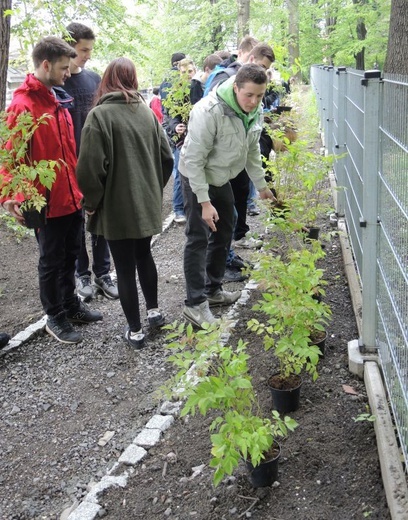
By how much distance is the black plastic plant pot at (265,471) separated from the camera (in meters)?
2.42

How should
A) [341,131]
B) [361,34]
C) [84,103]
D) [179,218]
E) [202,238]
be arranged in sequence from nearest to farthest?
[202,238] → [84,103] → [341,131] → [179,218] → [361,34]

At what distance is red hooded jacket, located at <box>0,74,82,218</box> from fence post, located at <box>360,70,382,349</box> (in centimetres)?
201

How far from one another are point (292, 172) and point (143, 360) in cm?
230

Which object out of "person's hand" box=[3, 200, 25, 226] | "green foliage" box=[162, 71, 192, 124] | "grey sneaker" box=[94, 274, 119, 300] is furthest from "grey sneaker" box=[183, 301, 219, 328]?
"green foliage" box=[162, 71, 192, 124]

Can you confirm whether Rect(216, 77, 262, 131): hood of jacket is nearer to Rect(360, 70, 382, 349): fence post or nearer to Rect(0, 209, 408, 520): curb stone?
Rect(360, 70, 382, 349): fence post

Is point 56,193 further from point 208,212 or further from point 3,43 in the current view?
point 3,43

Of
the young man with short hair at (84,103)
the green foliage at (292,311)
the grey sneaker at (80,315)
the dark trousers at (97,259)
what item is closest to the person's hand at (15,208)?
the young man with short hair at (84,103)

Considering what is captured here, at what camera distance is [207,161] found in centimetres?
408

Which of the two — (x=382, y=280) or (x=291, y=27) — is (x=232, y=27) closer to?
(x=291, y=27)

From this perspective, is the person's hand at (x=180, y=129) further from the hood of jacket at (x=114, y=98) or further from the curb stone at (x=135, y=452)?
the curb stone at (x=135, y=452)

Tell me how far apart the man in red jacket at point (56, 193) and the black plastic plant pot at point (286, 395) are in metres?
1.96

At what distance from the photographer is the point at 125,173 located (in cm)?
393

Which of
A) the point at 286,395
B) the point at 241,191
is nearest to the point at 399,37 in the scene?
the point at 241,191

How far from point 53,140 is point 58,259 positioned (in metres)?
0.88
